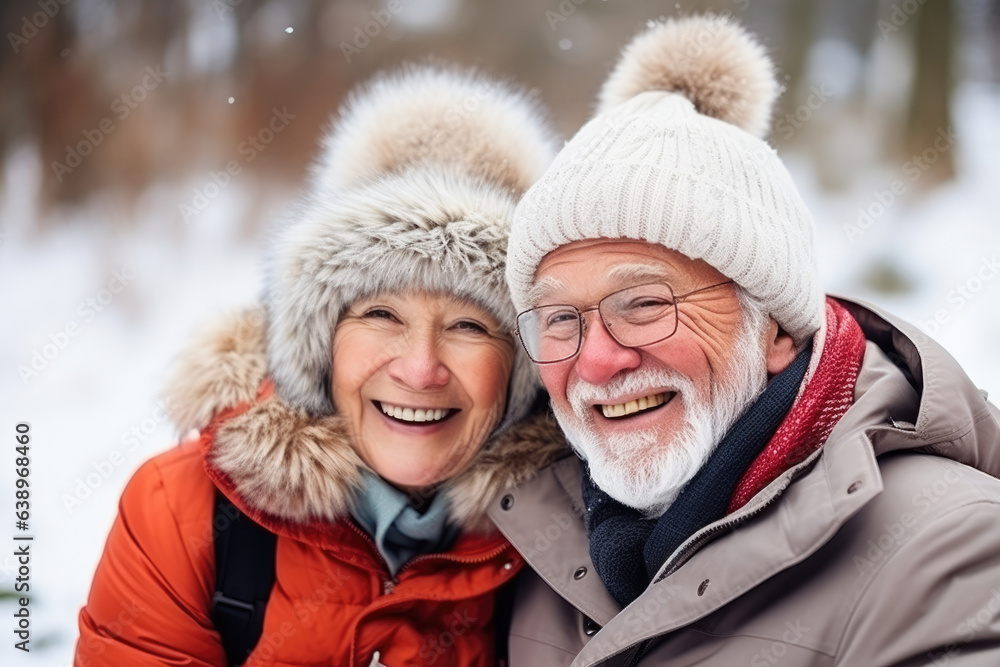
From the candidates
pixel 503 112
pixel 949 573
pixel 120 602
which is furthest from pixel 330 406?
pixel 949 573

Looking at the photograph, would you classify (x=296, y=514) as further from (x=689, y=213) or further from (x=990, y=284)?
(x=990, y=284)

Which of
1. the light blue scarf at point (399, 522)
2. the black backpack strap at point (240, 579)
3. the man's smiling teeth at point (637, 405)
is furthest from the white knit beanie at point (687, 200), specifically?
the black backpack strap at point (240, 579)

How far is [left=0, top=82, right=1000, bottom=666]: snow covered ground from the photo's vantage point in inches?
166

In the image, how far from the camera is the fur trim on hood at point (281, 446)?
1968mm

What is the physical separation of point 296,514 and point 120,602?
0.50 m

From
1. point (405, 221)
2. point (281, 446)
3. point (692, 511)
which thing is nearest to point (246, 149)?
point (405, 221)

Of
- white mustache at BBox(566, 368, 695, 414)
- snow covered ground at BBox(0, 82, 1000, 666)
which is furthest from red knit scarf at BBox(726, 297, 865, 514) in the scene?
snow covered ground at BBox(0, 82, 1000, 666)

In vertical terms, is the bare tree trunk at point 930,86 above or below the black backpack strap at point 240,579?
above

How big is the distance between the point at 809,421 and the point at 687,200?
57 cm

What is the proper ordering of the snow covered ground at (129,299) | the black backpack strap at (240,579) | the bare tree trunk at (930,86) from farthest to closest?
the bare tree trunk at (930,86)
the snow covered ground at (129,299)
the black backpack strap at (240,579)

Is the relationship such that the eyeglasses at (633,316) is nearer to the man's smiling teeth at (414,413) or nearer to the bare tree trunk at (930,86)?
the man's smiling teeth at (414,413)

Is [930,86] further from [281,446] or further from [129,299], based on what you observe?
[129,299]

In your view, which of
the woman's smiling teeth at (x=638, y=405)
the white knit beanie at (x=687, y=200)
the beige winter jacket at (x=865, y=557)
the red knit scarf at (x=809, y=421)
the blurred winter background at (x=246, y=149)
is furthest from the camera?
the blurred winter background at (x=246, y=149)

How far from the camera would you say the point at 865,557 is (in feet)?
4.62
